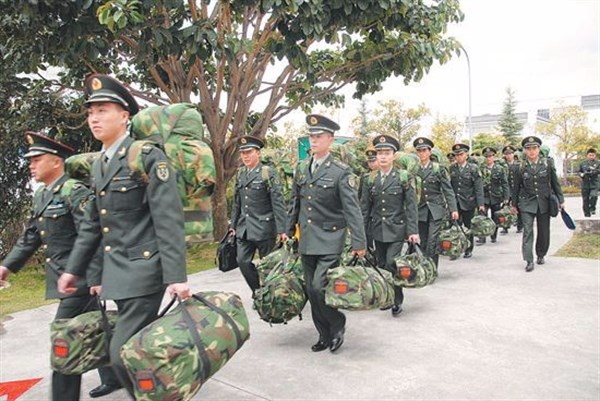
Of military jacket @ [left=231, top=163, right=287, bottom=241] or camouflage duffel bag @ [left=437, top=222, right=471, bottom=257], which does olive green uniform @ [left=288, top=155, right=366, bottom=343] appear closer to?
military jacket @ [left=231, top=163, right=287, bottom=241]

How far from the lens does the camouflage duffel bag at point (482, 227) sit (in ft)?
31.5

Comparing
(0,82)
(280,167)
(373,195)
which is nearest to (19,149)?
(0,82)

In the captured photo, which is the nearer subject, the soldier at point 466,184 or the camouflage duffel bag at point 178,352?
the camouflage duffel bag at point 178,352

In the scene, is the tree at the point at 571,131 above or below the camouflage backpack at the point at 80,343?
above

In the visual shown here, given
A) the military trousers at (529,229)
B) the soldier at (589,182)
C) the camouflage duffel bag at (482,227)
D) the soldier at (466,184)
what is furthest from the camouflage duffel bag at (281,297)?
the soldier at (589,182)

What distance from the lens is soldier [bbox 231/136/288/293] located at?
5910mm

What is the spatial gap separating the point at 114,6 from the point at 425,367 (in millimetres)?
5111

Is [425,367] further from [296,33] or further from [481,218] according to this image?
[481,218]

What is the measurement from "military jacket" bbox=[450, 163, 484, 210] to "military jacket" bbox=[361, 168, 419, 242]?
406 centimetres

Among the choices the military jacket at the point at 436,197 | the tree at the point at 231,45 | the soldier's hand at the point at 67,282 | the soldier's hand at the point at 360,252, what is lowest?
the soldier's hand at the point at 360,252

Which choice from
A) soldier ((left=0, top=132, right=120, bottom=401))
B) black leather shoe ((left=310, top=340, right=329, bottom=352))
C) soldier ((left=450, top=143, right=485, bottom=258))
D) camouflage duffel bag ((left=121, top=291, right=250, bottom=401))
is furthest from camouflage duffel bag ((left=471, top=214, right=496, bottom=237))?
camouflage duffel bag ((left=121, top=291, right=250, bottom=401))

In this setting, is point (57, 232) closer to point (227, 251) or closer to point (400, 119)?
point (227, 251)

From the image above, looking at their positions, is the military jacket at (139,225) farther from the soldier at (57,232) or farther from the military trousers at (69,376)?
the military trousers at (69,376)

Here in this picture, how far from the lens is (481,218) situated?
977 centimetres
